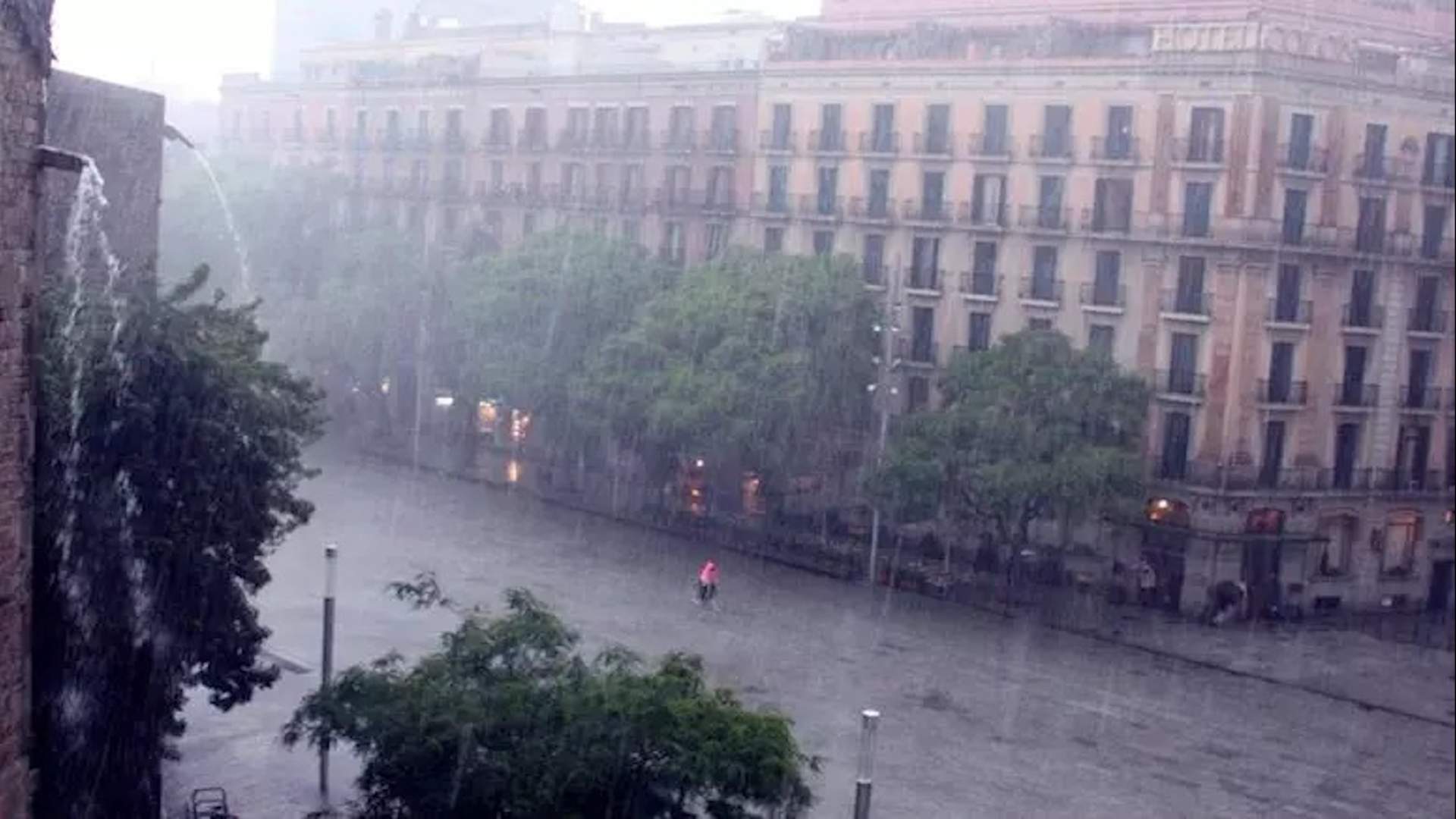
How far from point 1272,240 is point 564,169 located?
70.5 feet

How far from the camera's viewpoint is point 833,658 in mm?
25891

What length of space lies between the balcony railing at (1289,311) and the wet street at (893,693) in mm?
8078

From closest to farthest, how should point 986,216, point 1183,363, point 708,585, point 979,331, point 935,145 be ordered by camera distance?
1. point 708,585
2. point 1183,363
3. point 986,216
4. point 979,331
5. point 935,145

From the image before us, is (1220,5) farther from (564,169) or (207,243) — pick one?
(207,243)

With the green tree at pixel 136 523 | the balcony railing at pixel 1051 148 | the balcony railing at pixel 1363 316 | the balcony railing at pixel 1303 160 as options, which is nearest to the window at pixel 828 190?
the balcony railing at pixel 1051 148

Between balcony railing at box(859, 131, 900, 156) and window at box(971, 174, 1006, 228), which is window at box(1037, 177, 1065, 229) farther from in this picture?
balcony railing at box(859, 131, 900, 156)

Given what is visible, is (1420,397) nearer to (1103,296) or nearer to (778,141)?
(1103,296)

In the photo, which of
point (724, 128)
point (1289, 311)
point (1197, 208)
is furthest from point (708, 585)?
point (724, 128)

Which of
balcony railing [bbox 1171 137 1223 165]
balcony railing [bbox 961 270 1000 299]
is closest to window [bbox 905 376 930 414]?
balcony railing [bbox 961 270 1000 299]

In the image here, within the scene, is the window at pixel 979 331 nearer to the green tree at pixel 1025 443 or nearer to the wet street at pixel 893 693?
the green tree at pixel 1025 443

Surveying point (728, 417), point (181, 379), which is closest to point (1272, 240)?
point (728, 417)

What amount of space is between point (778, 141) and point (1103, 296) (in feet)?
34.0

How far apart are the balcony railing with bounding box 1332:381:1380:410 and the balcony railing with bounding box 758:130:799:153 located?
47.7 ft

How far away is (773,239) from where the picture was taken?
43031 mm
